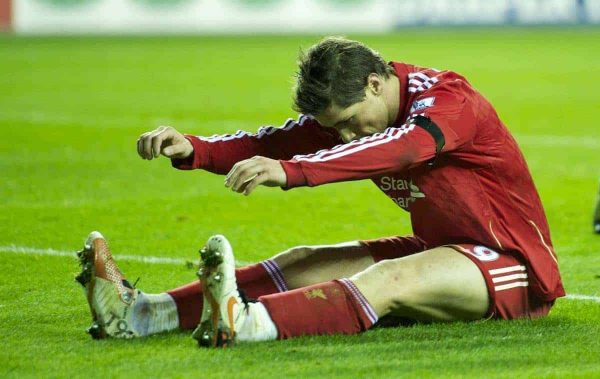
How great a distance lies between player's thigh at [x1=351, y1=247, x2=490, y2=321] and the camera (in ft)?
15.9

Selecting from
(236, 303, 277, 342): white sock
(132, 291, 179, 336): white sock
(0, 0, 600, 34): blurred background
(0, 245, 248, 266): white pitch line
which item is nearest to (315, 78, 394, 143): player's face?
(236, 303, 277, 342): white sock

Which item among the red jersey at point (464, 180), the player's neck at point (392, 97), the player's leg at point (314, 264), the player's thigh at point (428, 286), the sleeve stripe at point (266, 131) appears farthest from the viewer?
the sleeve stripe at point (266, 131)

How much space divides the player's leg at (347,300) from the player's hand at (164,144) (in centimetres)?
68

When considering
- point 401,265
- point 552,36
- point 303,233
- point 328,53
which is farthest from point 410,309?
point 552,36

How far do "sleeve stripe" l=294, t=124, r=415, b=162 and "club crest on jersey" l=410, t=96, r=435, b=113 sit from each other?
147mm

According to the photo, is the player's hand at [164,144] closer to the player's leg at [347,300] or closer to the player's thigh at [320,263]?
the player's thigh at [320,263]

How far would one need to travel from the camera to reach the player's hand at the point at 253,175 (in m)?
4.50

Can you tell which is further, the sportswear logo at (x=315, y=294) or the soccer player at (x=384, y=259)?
the sportswear logo at (x=315, y=294)

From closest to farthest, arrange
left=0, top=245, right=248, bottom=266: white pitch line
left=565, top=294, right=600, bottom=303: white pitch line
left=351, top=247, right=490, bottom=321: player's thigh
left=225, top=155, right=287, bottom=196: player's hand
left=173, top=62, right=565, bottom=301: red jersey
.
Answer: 1. left=225, top=155, right=287, bottom=196: player's hand
2. left=351, top=247, right=490, bottom=321: player's thigh
3. left=173, top=62, right=565, bottom=301: red jersey
4. left=565, top=294, right=600, bottom=303: white pitch line
5. left=0, top=245, right=248, bottom=266: white pitch line

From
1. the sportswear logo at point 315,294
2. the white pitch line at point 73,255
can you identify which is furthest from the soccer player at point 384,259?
the white pitch line at point 73,255

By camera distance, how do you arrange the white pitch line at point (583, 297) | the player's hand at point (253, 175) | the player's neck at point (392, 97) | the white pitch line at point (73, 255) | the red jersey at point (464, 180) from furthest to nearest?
the white pitch line at point (73, 255)
the white pitch line at point (583, 297)
the player's neck at point (392, 97)
the red jersey at point (464, 180)
the player's hand at point (253, 175)

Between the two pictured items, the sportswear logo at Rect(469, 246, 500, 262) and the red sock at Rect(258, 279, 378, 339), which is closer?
the red sock at Rect(258, 279, 378, 339)

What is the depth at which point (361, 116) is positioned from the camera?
16.4 feet

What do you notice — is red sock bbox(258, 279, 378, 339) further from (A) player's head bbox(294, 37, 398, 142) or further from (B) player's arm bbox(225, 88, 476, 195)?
(A) player's head bbox(294, 37, 398, 142)
